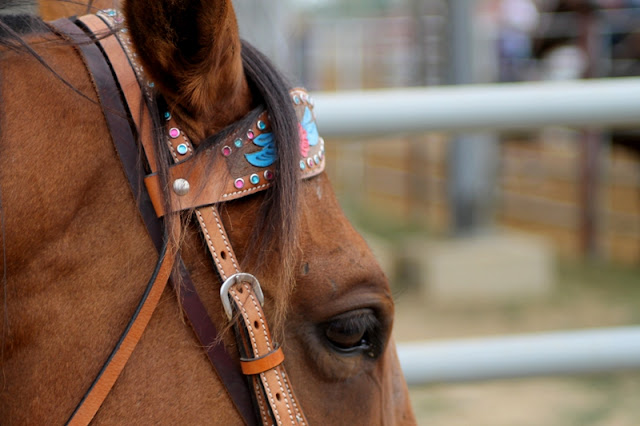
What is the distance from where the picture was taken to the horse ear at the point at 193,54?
886mm

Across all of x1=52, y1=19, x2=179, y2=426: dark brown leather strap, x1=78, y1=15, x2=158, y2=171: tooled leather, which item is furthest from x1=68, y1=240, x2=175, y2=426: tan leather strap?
x1=78, y1=15, x2=158, y2=171: tooled leather

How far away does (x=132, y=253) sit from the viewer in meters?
0.96

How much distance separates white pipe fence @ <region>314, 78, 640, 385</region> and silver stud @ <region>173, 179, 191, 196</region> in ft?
1.69

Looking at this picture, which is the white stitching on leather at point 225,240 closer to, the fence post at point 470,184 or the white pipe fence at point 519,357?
the white pipe fence at point 519,357

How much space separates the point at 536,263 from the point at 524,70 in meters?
4.08

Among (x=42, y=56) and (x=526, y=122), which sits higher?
(x=42, y=56)

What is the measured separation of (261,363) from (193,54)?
1.34 feet

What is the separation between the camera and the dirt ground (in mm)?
3717

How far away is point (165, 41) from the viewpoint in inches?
35.6

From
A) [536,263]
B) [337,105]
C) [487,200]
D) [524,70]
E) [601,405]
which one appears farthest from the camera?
[524,70]

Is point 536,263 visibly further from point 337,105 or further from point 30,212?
point 30,212

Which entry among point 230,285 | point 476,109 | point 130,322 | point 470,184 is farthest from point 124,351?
point 470,184

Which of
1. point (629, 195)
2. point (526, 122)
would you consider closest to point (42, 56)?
point (526, 122)

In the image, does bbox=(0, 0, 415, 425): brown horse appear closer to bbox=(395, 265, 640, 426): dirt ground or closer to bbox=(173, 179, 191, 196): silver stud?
bbox=(173, 179, 191, 196): silver stud
